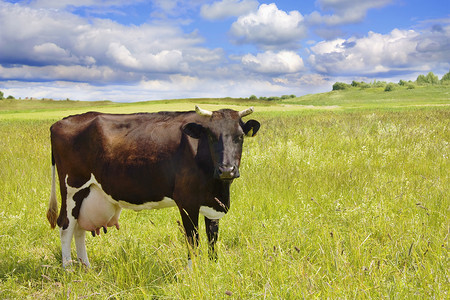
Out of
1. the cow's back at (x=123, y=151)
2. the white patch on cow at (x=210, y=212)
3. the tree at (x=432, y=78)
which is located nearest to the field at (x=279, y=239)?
the white patch on cow at (x=210, y=212)

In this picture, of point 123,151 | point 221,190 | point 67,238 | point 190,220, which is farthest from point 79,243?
point 221,190

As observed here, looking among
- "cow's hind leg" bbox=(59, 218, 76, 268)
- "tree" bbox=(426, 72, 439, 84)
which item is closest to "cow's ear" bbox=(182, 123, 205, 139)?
"cow's hind leg" bbox=(59, 218, 76, 268)

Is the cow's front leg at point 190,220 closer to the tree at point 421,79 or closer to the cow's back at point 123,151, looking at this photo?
the cow's back at point 123,151

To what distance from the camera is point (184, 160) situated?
3.75 metres

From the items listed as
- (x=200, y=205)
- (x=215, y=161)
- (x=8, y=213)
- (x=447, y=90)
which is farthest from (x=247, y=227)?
(x=447, y=90)

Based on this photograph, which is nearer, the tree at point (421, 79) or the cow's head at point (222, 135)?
the cow's head at point (222, 135)

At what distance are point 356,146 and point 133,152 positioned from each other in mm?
6963

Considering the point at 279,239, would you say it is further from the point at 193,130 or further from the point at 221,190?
the point at 193,130

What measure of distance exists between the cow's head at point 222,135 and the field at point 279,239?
48 centimetres

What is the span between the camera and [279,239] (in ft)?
11.3

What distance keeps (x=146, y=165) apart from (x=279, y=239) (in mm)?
1623

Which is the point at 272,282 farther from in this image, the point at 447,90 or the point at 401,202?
the point at 447,90

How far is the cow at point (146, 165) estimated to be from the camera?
12.1ft

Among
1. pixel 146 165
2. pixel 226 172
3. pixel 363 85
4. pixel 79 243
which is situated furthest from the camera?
pixel 363 85
